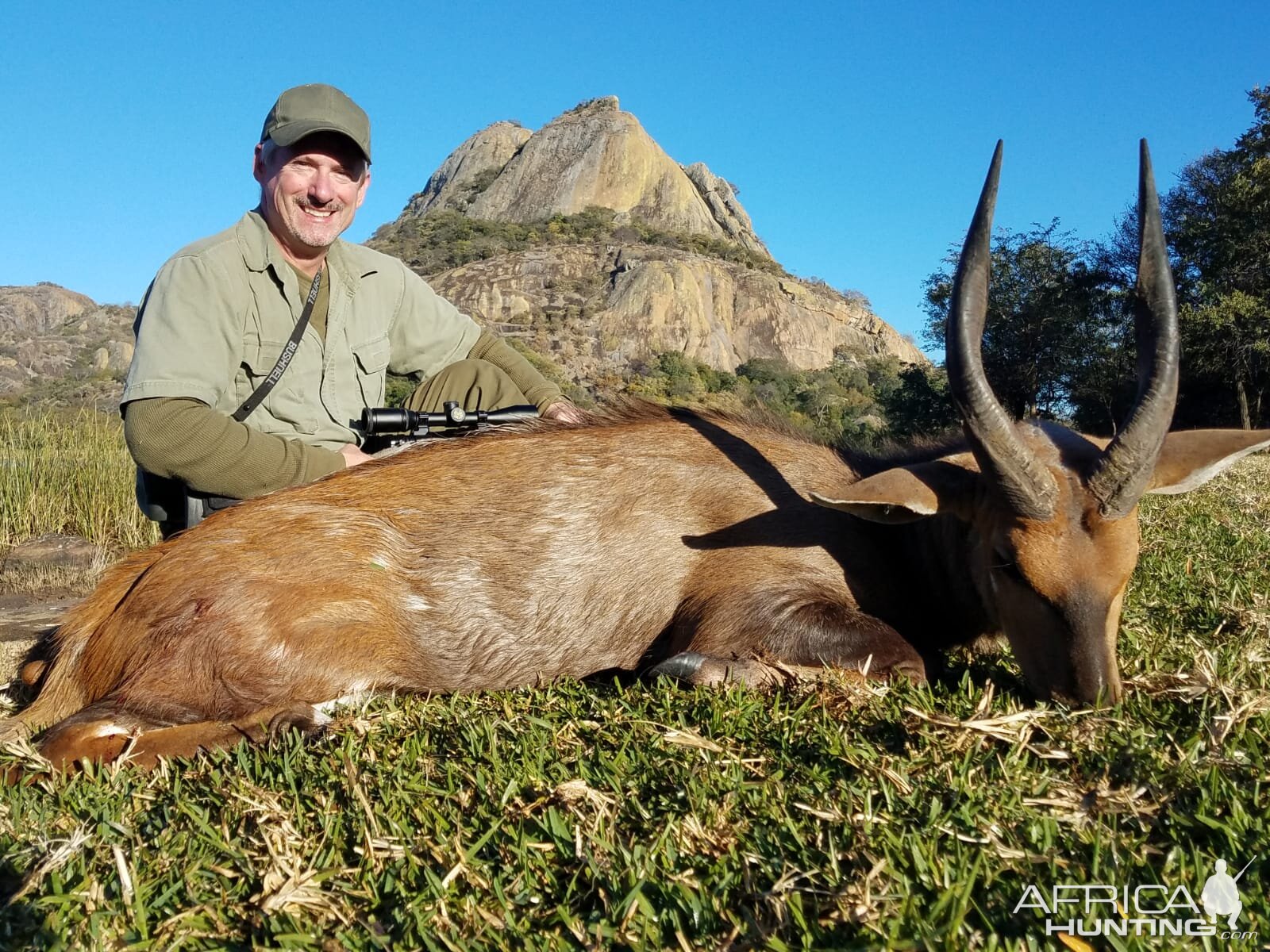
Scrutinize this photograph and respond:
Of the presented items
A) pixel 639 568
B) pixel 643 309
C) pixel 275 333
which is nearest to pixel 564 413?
pixel 639 568

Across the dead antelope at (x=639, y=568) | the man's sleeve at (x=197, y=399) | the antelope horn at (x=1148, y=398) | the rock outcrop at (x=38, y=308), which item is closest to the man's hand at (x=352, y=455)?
the man's sleeve at (x=197, y=399)

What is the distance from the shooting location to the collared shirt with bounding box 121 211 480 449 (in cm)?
422

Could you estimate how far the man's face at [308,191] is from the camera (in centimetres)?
477

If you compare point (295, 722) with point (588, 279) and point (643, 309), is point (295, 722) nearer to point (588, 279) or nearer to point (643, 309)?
point (643, 309)

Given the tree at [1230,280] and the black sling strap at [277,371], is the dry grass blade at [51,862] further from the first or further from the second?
the tree at [1230,280]

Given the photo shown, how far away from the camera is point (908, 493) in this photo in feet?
11.6

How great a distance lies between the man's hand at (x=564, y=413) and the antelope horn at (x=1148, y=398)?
8.26 ft

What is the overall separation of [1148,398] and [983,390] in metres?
0.56

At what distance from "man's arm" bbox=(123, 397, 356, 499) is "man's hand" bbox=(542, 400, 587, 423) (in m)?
1.28

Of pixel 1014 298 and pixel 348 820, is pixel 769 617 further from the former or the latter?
pixel 1014 298

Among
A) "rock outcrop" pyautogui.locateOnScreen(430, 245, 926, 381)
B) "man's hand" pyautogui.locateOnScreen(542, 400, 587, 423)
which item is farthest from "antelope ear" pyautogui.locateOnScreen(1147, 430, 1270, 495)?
"rock outcrop" pyautogui.locateOnScreen(430, 245, 926, 381)

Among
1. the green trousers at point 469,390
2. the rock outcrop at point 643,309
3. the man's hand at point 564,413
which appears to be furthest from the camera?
the rock outcrop at point 643,309

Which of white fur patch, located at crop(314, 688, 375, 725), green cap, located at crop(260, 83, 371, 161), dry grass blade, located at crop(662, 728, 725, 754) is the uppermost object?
green cap, located at crop(260, 83, 371, 161)

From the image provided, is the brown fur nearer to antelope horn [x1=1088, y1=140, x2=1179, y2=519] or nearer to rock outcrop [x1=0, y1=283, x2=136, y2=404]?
antelope horn [x1=1088, y1=140, x2=1179, y2=519]
